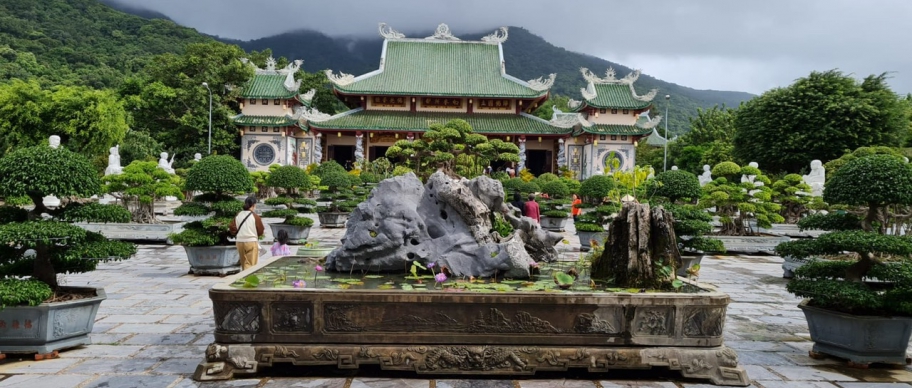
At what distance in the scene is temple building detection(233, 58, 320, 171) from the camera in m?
30.7

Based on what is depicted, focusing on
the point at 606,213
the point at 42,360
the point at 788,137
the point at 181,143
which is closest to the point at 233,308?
the point at 42,360

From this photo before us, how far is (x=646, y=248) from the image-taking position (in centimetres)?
457

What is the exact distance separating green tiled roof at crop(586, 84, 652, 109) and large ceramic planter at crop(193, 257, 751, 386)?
27885mm

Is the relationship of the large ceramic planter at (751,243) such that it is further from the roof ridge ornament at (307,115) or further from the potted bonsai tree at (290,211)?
the roof ridge ornament at (307,115)

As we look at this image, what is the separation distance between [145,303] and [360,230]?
3280mm

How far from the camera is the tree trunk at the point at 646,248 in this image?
14.9 feet

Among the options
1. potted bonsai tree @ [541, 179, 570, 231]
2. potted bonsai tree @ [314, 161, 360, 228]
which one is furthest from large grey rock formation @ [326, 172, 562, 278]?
potted bonsai tree @ [314, 161, 360, 228]

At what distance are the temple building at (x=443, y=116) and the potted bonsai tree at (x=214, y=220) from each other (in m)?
21.4

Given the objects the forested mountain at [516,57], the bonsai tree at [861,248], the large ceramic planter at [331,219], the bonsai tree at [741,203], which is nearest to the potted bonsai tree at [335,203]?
the large ceramic planter at [331,219]

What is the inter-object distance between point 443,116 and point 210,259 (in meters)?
23.7

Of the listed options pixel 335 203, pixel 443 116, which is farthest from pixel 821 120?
pixel 335 203

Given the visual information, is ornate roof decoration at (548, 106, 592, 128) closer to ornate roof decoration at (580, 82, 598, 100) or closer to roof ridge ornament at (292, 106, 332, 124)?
ornate roof decoration at (580, 82, 598, 100)

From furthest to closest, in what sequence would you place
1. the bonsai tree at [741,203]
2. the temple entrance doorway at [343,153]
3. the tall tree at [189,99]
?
the temple entrance doorway at [343,153], the tall tree at [189,99], the bonsai tree at [741,203]

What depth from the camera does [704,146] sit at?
1548 inches
